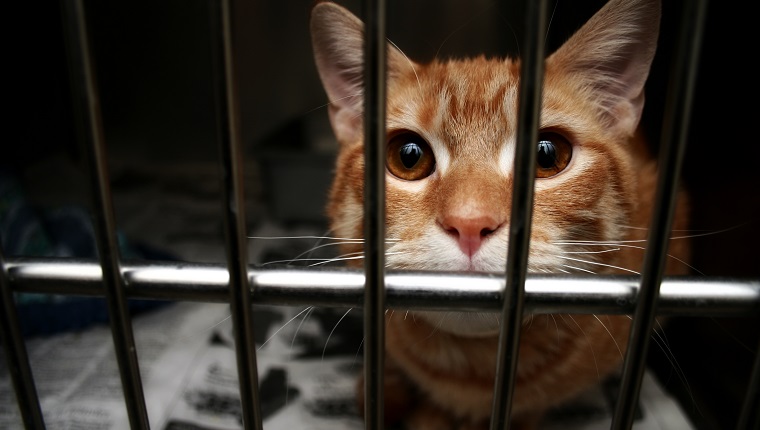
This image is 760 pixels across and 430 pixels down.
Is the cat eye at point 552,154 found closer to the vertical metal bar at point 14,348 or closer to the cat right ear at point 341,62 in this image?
the cat right ear at point 341,62

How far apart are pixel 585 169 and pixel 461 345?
317 millimetres

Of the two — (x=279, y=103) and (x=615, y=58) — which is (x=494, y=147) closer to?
(x=615, y=58)

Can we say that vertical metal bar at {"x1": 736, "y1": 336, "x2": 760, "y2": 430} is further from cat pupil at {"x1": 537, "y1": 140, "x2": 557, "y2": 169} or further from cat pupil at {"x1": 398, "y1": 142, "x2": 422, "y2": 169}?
cat pupil at {"x1": 398, "y1": 142, "x2": 422, "y2": 169}

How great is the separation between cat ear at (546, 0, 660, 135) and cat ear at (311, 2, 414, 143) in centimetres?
26

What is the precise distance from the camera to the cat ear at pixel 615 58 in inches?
26.3

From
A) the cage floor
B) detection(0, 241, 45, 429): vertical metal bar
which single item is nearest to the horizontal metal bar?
detection(0, 241, 45, 429): vertical metal bar

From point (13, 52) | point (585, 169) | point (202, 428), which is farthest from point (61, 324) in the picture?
point (585, 169)

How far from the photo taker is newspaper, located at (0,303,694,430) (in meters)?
0.89

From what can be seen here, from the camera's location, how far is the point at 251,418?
0.46 meters

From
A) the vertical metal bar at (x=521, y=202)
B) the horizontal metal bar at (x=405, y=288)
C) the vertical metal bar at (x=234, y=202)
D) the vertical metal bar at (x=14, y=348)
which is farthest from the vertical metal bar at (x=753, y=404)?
the vertical metal bar at (x=14, y=348)

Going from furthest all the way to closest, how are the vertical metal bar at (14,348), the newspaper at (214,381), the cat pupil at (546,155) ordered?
the newspaper at (214,381)
the cat pupil at (546,155)
the vertical metal bar at (14,348)

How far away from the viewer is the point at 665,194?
381 millimetres

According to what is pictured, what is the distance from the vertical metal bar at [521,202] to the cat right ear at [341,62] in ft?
1.26

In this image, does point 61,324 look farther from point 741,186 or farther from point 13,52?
point 741,186
